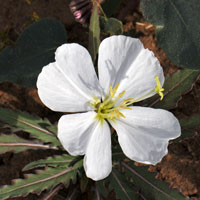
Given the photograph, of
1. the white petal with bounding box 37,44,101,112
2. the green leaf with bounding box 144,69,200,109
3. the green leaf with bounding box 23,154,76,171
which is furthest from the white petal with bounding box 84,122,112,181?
the green leaf with bounding box 144,69,200,109

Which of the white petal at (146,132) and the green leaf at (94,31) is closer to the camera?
the white petal at (146,132)

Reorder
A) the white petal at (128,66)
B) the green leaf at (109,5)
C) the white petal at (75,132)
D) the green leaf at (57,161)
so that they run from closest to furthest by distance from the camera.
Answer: the white petal at (75,132)
the white petal at (128,66)
the green leaf at (57,161)
the green leaf at (109,5)

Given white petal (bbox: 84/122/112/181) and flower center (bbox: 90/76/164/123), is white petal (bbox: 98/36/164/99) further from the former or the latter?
white petal (bbox: 84/122/112/181)

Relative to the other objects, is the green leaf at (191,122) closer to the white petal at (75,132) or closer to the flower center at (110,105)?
the flower center at (110,105)

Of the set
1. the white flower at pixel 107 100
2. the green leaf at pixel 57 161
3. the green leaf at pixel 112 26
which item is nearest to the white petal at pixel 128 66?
the white flower at pixel 107 100

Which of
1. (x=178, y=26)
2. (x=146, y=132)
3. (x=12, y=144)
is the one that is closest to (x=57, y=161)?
(x=12, y=144)
